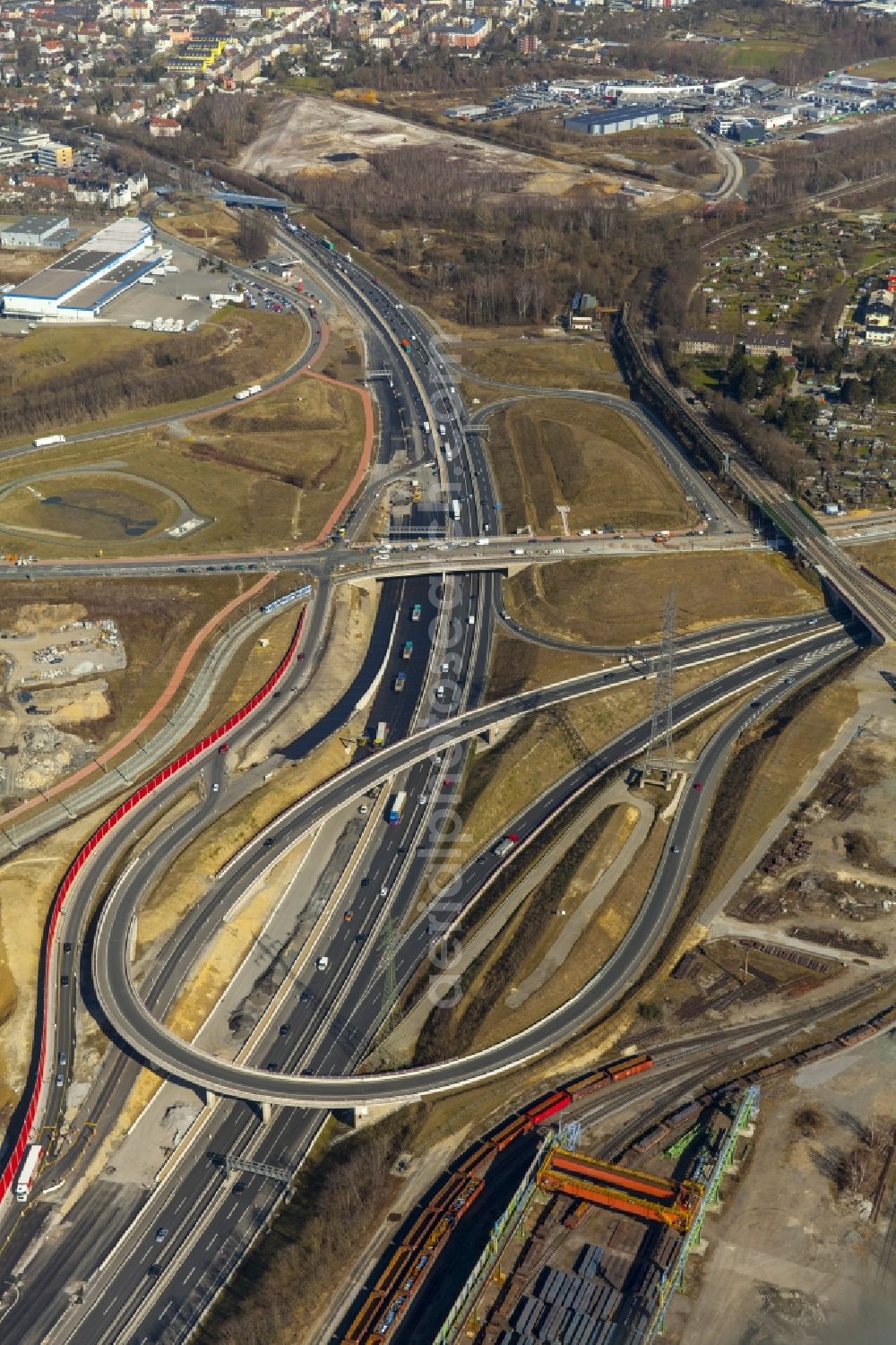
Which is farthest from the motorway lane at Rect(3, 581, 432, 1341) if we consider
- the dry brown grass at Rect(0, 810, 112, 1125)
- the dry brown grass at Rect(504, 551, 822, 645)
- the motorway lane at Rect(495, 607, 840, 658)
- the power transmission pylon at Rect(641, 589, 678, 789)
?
the power transmission pylon at Rect(641, 589, 678, 789)

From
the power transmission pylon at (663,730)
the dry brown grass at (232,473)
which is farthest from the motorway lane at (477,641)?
the dry brown grass at (232,473)

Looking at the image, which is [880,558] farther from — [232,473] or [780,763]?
[232,473]

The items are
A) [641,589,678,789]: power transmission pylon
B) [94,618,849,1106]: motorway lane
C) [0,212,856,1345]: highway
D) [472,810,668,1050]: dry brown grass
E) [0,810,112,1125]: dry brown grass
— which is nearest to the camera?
[0,212,856,1345]: highway

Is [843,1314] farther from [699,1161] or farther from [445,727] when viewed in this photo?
[445,727]

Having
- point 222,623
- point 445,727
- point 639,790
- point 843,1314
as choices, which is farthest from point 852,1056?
point 222,623

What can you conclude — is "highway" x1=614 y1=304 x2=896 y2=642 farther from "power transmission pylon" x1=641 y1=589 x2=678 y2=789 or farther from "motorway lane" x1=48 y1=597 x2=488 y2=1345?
"motorway lane" x1=48 y1=597 x2=488 y2=1345

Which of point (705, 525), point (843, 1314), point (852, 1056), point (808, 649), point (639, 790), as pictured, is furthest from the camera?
point (705, 525)

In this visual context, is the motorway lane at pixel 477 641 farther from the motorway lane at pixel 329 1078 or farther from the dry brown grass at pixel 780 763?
the dry brown grass at pixel 780 763

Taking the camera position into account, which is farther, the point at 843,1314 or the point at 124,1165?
the point at 124,1165
